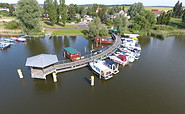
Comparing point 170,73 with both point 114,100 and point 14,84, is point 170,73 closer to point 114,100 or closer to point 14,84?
point 114,100

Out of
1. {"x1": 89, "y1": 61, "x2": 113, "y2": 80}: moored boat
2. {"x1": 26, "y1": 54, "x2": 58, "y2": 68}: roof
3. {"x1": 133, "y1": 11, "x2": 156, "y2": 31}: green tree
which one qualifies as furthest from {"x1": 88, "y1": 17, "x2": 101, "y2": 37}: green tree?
{"x1": 26, "y1": 54, "x2": 58, "y2": 68}: roof

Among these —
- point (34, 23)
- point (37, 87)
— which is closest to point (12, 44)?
point (34, 23)

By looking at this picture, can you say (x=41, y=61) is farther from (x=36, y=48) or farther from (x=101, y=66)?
(x=36, y=48)

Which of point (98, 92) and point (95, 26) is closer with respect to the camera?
point (98, 92)

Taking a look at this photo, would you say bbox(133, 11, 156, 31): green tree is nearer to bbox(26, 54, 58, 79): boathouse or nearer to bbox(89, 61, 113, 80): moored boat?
bbox(89, 61, 113, 80): moored boat

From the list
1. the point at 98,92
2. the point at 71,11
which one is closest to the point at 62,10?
the point at 71,11

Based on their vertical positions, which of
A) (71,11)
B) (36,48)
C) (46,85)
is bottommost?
(46,85)

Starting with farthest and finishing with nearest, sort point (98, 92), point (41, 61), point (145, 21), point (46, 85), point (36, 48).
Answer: point (145, 21) → point (36, 48) → point (41, 61) → point (46, 85) → point (98, 92)
